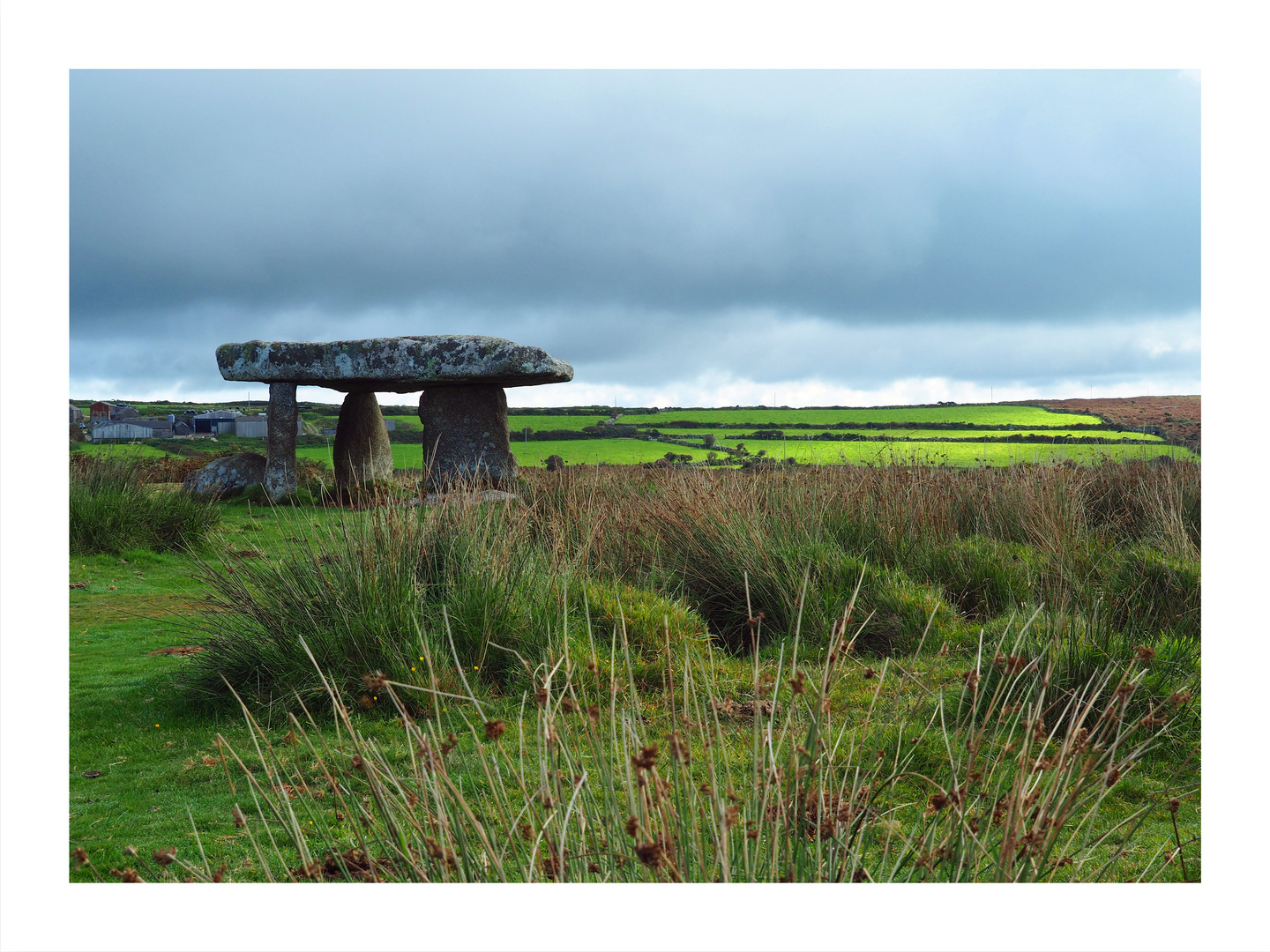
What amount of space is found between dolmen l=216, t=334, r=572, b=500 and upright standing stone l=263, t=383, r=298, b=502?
0.01 meters

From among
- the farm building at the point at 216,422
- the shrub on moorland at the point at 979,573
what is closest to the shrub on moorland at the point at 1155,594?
the shrub on moorland at the point at 979,573

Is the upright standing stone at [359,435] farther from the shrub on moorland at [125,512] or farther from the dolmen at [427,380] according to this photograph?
the shrub on moorland at [125,512]

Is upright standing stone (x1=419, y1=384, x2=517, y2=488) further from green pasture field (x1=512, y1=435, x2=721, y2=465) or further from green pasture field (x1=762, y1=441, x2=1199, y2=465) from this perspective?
green pasture field (x1=762, y1=441, x2=1199, y2=465)

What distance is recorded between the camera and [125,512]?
27.4ft

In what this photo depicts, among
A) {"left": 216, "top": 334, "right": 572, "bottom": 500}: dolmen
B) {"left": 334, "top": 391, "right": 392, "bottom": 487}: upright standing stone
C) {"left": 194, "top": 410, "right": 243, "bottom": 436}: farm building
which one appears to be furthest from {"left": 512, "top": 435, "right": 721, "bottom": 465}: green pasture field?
{"left": 194, "top": 410, "right": 243, "bottom": 436}: farm building

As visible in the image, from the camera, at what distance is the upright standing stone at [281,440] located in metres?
11.6

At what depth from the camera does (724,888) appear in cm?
154

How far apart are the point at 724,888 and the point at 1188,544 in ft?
17.2

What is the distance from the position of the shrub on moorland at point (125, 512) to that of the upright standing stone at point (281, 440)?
6.70 feet

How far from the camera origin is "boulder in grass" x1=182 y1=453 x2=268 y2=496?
11.4m

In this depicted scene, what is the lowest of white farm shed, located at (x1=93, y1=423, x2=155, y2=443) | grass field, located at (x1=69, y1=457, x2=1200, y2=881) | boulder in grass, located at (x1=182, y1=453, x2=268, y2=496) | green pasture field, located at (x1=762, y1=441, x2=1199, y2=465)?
grass field, located at (x1=69, y1=457, x2=1200, y2=881)

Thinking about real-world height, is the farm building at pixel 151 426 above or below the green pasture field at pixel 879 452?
above

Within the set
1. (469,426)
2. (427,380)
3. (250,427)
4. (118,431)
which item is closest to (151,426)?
(250,427)
